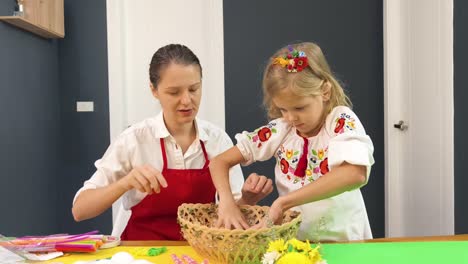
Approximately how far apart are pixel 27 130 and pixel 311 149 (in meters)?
2.13

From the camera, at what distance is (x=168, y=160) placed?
1.60m

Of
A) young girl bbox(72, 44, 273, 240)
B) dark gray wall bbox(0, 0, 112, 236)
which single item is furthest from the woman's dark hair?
dark gray wall bbox(0, 0, 112, 236)

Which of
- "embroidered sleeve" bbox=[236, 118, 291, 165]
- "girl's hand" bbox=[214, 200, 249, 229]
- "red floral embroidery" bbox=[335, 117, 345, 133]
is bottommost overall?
"girl's hand" bbox=[214, 200, 249, 229]

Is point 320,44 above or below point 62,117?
above

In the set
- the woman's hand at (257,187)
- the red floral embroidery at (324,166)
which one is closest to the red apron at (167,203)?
the woman's hand at (257,187)

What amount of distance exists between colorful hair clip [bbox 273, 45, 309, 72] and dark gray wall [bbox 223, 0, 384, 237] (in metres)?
1.92

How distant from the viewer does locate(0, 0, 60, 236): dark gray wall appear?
2.64 metres

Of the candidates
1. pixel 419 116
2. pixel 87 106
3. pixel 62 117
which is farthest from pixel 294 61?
pixel 62 117

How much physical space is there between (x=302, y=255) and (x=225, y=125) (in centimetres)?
248

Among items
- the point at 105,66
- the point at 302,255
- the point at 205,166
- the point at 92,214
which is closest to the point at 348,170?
the point at 302,255

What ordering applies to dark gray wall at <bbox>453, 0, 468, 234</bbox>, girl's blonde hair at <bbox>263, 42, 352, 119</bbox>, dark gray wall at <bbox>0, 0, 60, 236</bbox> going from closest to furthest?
girl's blonde hair at <bbox>263, 42, 352, 119</bbox> < dark gray wall at <bbox>453, 0, 468, 234</bbox> < dark gray wall at <bbox>0, 0, 60, 236</bbox>

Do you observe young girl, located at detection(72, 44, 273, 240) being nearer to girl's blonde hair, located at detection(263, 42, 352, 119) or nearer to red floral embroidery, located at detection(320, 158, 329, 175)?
red floral embroidery, located at detection(320, 158, 329, 175)

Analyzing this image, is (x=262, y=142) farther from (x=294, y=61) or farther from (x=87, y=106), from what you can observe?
(x=87, y=106)

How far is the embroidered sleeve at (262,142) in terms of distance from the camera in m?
1.44
